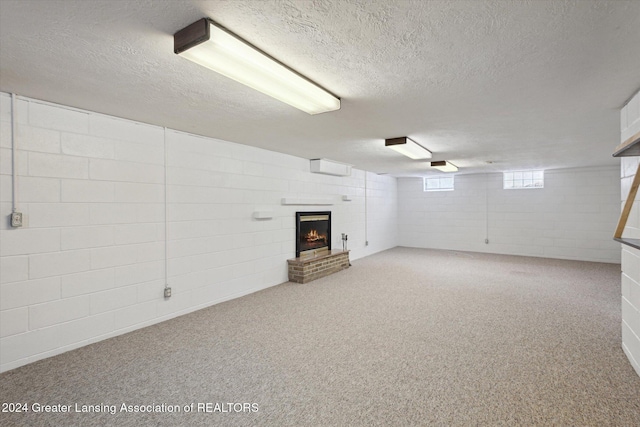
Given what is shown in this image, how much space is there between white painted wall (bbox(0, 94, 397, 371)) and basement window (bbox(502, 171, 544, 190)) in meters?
6.50

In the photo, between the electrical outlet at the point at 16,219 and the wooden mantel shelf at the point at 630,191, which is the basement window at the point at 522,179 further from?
the electrical outlet at the point at 16,219

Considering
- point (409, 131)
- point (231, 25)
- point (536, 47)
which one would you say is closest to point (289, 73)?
point (231, 25)

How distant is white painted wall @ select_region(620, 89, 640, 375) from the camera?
232 centimetres

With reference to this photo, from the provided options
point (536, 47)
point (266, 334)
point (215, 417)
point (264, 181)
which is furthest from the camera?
point (264, 181)

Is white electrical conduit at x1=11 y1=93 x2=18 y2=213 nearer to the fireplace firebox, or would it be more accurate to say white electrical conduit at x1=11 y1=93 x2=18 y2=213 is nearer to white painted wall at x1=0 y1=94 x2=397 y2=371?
white painted wall at x1=0 y1=94 x2=397 y2=371

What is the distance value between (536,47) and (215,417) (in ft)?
9.39

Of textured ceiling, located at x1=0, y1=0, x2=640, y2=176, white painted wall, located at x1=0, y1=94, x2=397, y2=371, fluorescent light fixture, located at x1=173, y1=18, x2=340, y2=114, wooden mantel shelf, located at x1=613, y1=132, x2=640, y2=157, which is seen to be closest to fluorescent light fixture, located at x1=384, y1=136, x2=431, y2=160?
textured ceiling, located at x1=0, y1=0, x2=640, y2=176

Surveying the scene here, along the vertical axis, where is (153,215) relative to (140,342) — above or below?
above

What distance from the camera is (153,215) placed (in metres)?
3.35

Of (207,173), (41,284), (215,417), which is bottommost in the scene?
(215,417)

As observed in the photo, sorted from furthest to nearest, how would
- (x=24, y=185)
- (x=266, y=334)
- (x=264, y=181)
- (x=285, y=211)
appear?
(x=285, y=211) → (x=264, y=181) → (x=266, y=334) → (x=24, y=185)

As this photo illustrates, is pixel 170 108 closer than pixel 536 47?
No

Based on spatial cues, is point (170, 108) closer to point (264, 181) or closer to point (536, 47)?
point (264, 181)

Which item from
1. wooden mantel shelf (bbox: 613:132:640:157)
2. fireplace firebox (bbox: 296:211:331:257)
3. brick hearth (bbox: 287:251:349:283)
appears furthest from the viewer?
fireplace firebox (bbox: 296:211:331:257)
